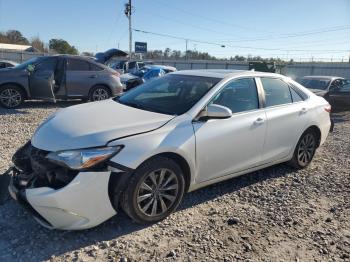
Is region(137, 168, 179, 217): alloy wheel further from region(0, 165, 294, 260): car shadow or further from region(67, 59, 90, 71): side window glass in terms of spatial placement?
region(67, 59, 90, 71): side window glass

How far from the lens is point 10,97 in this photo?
1008 cm

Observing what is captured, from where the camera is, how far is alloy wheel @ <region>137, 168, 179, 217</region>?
361cm

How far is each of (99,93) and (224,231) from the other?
8.76 m

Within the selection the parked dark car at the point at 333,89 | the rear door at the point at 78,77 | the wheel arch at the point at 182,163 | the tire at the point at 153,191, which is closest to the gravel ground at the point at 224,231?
the tire at the point at 153,191

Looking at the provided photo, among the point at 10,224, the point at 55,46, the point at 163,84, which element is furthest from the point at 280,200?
the point at 55,46

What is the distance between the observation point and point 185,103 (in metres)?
4.21

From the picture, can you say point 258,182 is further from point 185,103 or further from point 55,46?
point 55,46

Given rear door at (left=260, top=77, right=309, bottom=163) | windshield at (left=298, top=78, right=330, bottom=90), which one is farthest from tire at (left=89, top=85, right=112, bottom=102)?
rear door at (left=260, top=77, right=309, bottom=163)

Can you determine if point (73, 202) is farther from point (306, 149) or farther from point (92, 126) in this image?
point (306, 149)

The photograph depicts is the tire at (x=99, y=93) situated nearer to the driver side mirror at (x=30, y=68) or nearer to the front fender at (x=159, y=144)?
the driver side mirror at (x=30, y=68)

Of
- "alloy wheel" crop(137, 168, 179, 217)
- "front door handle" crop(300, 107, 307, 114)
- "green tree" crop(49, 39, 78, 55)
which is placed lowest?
"alloy wheel" crop(137, 168, 179, 217)

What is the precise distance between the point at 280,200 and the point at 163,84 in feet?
7.17

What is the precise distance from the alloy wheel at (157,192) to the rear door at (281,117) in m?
1.62

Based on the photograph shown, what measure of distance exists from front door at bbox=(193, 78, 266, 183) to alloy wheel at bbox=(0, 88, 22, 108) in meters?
7.63
